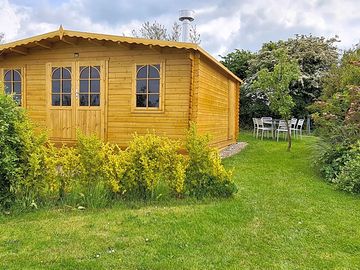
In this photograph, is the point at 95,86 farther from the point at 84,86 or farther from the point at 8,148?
the point at 8,148

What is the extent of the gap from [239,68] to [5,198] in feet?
58.4

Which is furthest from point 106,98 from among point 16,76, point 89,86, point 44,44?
point 16,76

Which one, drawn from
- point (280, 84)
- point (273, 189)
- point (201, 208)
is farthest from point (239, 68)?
point (201, 208)

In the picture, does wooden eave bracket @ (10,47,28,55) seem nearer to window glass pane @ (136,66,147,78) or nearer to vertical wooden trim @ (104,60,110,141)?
vertical wooden trim @ (104,60,110,141)

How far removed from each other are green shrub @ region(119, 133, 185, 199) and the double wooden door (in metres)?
4.23

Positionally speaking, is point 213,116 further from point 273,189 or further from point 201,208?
point 201,208

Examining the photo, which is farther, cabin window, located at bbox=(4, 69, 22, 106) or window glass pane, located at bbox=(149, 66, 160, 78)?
cabin window, located at bbox=(4, 69, 22, 106)

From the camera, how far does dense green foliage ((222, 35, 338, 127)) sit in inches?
706

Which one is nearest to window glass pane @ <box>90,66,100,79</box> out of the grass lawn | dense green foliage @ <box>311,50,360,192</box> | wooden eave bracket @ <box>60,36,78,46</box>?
wooden eave bracket @ <box>60,36,78,46</box>

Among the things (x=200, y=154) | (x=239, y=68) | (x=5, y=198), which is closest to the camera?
(x=5, y=198)

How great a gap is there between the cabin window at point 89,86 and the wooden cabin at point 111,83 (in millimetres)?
24

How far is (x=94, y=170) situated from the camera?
176 inches

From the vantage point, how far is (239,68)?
20.5m

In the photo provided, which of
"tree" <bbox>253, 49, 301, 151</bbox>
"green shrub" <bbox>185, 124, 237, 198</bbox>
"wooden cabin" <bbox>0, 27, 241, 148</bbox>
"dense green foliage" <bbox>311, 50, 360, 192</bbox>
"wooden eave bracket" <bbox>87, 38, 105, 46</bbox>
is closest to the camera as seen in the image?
"green shrub" <bbox>185, 124, 237, 198</bbox>
